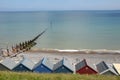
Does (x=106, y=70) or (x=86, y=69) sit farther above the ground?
(x=106, y=70)

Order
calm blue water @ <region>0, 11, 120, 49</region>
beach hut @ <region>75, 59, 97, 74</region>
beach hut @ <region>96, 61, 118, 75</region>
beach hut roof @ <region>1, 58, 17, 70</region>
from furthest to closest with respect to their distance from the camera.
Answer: calm blue water @ <region>0, 11, 120, 49</region>, beach hut roof @ <region>1, 58, 17, 70</region>, beach hut @ <region>75, 59, 97, 74</region>, beach hut @ <region>96, 61, 118, 75</region>

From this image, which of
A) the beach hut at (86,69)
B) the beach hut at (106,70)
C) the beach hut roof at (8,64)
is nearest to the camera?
the beach hut at (106,70)

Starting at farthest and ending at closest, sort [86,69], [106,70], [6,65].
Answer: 1. [6,65]
2. [86,69]
3. [106,70]

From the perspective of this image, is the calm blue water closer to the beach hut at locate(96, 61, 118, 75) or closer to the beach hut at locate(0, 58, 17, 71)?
the beach hut at locate(96, 61, 118, 75)

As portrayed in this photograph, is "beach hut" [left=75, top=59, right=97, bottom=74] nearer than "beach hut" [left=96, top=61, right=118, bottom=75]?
No

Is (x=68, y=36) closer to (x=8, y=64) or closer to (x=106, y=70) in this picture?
(x=8, y=64)

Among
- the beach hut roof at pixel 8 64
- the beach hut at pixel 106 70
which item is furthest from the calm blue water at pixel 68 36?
the beach hut roof at pixel 8 64

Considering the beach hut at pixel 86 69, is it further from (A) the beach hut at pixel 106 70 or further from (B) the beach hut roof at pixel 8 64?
(B) the beach hut roof at pixel 8 64

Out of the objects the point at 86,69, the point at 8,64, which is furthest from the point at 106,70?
the point at 8,64

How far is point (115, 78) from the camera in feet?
35.8

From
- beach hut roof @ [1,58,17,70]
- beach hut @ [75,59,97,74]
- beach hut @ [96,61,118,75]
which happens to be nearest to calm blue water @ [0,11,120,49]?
beach hut @ [96,61,118,75]

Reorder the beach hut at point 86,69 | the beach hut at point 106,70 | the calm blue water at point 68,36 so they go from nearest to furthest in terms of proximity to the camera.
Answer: the beach hut at point 106,70 → the beach hut at point 86,69 → the calm blue water at point 68,36

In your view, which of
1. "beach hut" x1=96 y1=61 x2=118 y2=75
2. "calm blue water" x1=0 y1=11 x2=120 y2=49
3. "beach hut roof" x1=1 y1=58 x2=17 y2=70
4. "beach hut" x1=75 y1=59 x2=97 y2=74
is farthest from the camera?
"calm blue water" x1=0 y1=11 x2=120 y2=49

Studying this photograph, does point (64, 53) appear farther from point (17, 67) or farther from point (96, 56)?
point (17, 67)
